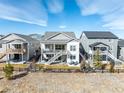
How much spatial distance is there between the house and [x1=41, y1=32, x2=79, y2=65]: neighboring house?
15.6 feet

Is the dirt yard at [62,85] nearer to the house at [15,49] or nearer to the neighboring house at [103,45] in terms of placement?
the neighboring house at [103,45]

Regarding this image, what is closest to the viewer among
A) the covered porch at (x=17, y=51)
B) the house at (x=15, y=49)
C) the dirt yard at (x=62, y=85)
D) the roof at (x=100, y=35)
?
the dirt yard at (x=62, y=85)

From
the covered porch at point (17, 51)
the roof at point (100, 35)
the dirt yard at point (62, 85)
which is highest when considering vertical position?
the roof at point (100, 35)

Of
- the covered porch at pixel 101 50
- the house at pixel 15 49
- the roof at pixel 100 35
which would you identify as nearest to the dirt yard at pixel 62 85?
the covered porch at pixel 101 50

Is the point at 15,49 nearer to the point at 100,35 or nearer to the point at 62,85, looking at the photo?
the point at 62,85

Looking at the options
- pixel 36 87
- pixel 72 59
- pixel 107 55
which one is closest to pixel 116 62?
pixel 107 55

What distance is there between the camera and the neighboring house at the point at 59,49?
1483 inches

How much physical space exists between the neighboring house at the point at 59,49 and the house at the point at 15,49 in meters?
4.76

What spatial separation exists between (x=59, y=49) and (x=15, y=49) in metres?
12.0

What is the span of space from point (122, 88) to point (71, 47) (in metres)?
19.4

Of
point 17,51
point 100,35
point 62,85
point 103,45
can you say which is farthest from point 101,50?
point 17,51

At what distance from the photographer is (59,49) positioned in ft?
132

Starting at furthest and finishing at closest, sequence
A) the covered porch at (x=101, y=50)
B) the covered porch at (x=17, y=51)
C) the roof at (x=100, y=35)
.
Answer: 1. the roof at (x=100, y=35)
2. the covered porch at (x=17, y=51)
3. the covered porch at (x=101, y=50)

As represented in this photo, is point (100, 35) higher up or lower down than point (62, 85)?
higher up
